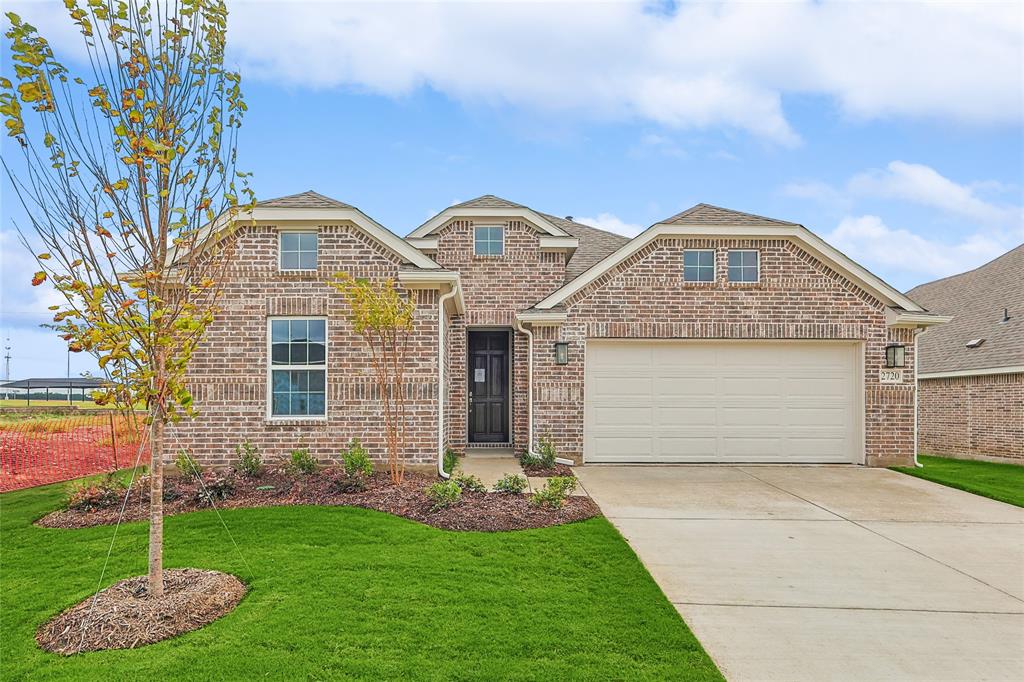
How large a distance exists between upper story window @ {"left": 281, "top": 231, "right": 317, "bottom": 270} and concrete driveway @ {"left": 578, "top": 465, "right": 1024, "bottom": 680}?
19.1 ft

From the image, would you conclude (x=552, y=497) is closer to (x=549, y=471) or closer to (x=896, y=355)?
(x=549, y=471)

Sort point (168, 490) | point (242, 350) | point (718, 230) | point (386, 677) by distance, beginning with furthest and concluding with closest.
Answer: point (718, 230) → point (242, 350) → point (168, 490) → point (386, 677)

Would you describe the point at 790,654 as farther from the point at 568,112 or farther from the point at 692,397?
the point at 568,112

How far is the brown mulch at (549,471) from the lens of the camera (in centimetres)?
1048

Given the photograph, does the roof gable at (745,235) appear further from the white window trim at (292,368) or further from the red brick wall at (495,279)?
the white window trim at (292,368)

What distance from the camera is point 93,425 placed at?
1266 centimetres

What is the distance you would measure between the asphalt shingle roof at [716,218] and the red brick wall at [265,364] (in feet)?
17.1

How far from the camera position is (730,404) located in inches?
459

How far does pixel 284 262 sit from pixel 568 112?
7643 mm

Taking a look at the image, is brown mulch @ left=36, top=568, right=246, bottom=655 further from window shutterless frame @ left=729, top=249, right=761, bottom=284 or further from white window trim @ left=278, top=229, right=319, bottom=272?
window shutterless frame @ left=729, top=249, right=761, bottom=284

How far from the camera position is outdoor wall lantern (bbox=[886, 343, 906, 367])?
444 inches

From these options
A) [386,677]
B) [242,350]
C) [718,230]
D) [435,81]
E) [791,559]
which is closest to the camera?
[386,677]

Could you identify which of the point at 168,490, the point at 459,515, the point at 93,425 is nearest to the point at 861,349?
the point at 459,515

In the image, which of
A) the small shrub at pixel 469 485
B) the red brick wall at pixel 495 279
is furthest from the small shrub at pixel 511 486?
the red brick wall at pixel 495 279
